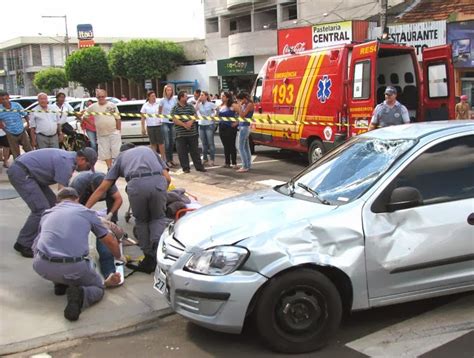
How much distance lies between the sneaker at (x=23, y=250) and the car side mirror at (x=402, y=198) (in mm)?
3986

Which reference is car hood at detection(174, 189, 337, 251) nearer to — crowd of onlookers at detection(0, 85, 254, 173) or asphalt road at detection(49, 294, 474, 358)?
asphalt road at detection(49, 294, 474, 358)

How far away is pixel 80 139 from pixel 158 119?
139 inches

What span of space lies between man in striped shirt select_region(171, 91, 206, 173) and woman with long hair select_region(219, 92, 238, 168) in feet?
2.22

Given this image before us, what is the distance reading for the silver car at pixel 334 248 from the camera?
3.57 m

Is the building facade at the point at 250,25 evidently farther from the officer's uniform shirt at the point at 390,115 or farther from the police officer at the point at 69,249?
the police officer at the point at 69,249

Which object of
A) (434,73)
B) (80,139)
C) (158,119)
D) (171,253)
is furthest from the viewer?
(80,139)

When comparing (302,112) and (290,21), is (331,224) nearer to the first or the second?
(302,112)

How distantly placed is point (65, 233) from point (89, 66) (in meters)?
50.3

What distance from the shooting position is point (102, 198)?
5785 mm

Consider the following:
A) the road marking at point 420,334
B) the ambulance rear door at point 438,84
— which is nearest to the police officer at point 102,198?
the road marking at point 420,334

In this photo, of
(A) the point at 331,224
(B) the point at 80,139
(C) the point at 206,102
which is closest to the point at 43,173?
(A) the point at 331,224

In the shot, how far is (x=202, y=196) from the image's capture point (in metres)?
9.12

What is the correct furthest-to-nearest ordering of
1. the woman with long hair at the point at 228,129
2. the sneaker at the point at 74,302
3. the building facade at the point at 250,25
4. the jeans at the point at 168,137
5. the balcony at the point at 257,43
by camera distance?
the balcony at the point at 257,43
the building facade at the point at 250,25
the jeans at the point at 168,137
the woman with long hair at the point at 228,129
the sneaker at the point at 74,302

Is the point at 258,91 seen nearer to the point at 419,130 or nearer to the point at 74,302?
the point at 419,130
